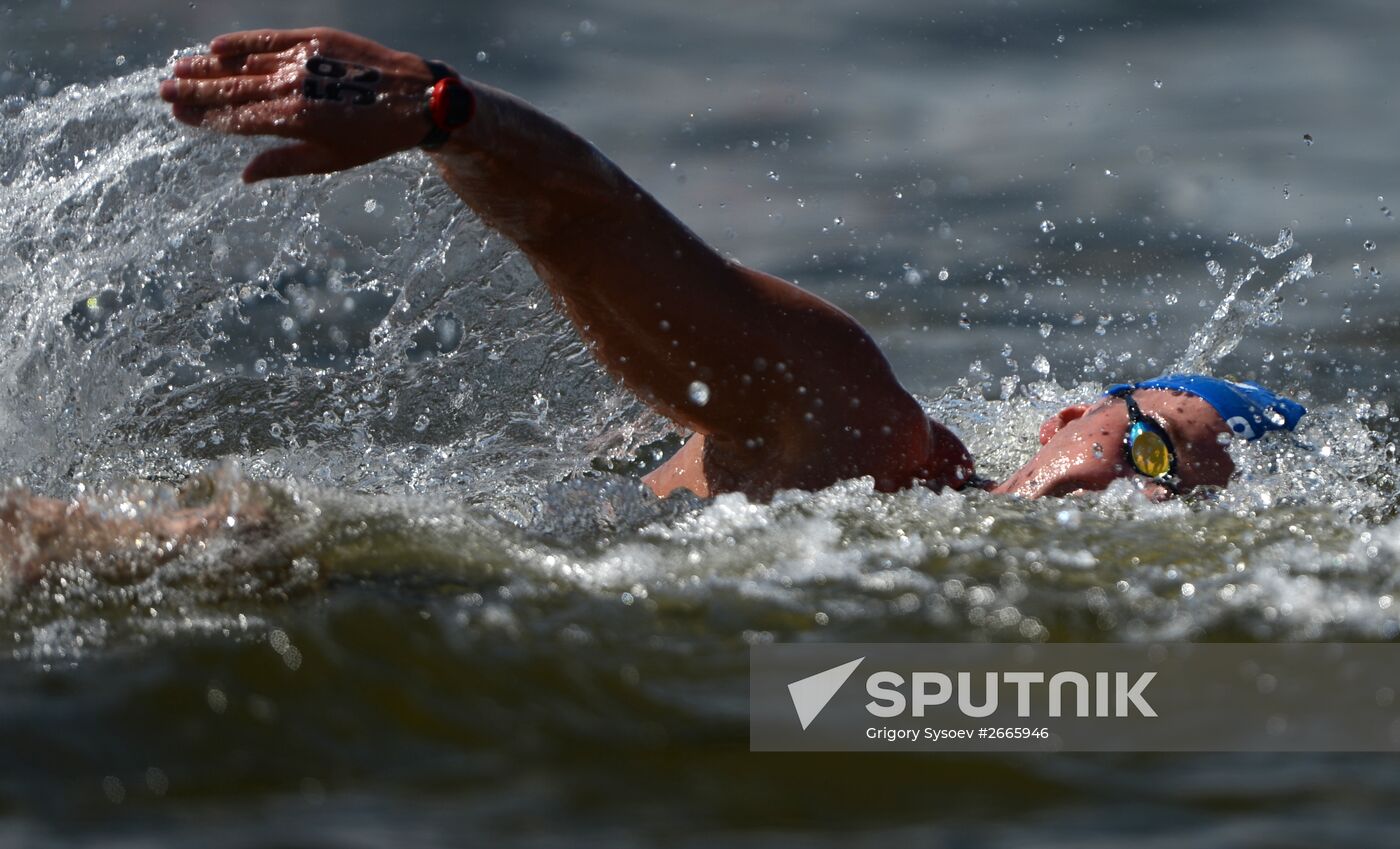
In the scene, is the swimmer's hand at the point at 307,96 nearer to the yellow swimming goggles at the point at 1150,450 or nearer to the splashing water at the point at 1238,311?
the yellow swimming goggles at the point at 1150,450

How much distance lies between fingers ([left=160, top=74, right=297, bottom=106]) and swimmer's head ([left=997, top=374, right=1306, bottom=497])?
1811 millimetres

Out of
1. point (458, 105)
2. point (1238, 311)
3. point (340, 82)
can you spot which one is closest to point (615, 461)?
A: point (458, 105)

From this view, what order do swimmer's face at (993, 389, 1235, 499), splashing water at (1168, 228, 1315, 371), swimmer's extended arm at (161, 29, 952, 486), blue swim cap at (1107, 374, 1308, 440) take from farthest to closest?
splashing water at (1168, 228, 1315, 371), blue swim cap at (1107, 374, 1308, 440), swimmer's face at (993, 389, 1235, 499), swimmer's extended arm at (161, 29, 952, 486)

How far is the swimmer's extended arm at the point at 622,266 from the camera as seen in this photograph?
2.63 meters

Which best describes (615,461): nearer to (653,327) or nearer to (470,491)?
(470,491)

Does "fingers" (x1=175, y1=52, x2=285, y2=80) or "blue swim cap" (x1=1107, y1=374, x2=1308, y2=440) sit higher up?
"blue swim cap" (x1=1107, y1=374, x2=1308, y2=440)

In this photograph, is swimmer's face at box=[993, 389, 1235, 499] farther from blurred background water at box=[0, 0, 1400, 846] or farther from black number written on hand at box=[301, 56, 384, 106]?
black number written on hand at box=[301, 56, 384, 106]

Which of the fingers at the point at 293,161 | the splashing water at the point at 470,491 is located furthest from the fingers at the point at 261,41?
the splashing water at the point at 470,491

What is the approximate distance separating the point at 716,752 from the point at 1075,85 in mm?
6108

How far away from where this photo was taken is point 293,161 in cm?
258

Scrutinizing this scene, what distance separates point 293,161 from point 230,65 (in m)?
0.25

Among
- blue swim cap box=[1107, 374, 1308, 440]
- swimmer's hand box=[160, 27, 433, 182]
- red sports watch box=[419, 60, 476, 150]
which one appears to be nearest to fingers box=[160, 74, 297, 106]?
swimmer's hand box=[160, 27, 433, 182]

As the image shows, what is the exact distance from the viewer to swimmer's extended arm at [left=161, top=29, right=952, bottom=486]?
8.62 feet

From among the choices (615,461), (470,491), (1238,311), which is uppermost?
(1238,311)
